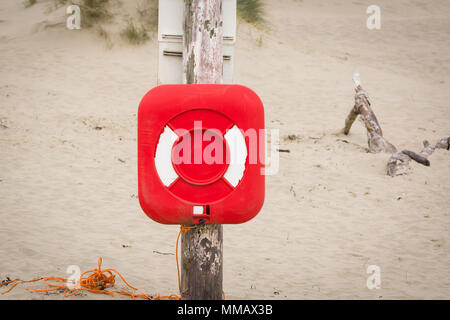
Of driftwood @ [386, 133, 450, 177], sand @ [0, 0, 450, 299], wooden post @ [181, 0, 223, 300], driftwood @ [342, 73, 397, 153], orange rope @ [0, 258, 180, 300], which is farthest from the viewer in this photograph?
driftwood @ [342, 73, 397, 153]

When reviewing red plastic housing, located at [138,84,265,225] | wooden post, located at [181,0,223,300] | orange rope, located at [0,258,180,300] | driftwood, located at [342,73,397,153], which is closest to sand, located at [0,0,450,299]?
orange rope, located at [0,258,180,300]

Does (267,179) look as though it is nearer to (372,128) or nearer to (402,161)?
(402,161)

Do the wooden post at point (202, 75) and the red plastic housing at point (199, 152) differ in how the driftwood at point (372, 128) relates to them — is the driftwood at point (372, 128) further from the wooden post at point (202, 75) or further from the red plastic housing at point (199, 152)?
the red plastic housing at point (199, 152)

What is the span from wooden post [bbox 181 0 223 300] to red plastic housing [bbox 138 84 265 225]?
0.24 m

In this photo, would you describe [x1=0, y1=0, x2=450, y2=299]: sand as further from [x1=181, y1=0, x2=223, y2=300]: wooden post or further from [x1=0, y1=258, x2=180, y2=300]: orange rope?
[x1=181, y1=0, x2=223, y2=300]: wooden post

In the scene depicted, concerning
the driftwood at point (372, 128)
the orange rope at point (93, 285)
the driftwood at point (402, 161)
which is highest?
the driftwood at point (372, 128)

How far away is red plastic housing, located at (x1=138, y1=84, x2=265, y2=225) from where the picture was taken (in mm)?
2102

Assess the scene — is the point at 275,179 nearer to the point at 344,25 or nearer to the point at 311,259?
the point at 311,259

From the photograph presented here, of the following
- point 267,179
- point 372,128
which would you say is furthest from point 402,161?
point 267,179

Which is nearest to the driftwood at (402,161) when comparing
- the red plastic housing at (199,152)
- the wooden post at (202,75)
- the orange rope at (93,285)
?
the orange rope at (93,285)

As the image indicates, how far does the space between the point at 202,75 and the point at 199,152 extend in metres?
0.43

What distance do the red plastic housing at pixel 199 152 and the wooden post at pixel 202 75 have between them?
0.78ft

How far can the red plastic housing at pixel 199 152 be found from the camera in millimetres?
2102

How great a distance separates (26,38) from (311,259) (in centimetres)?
947
